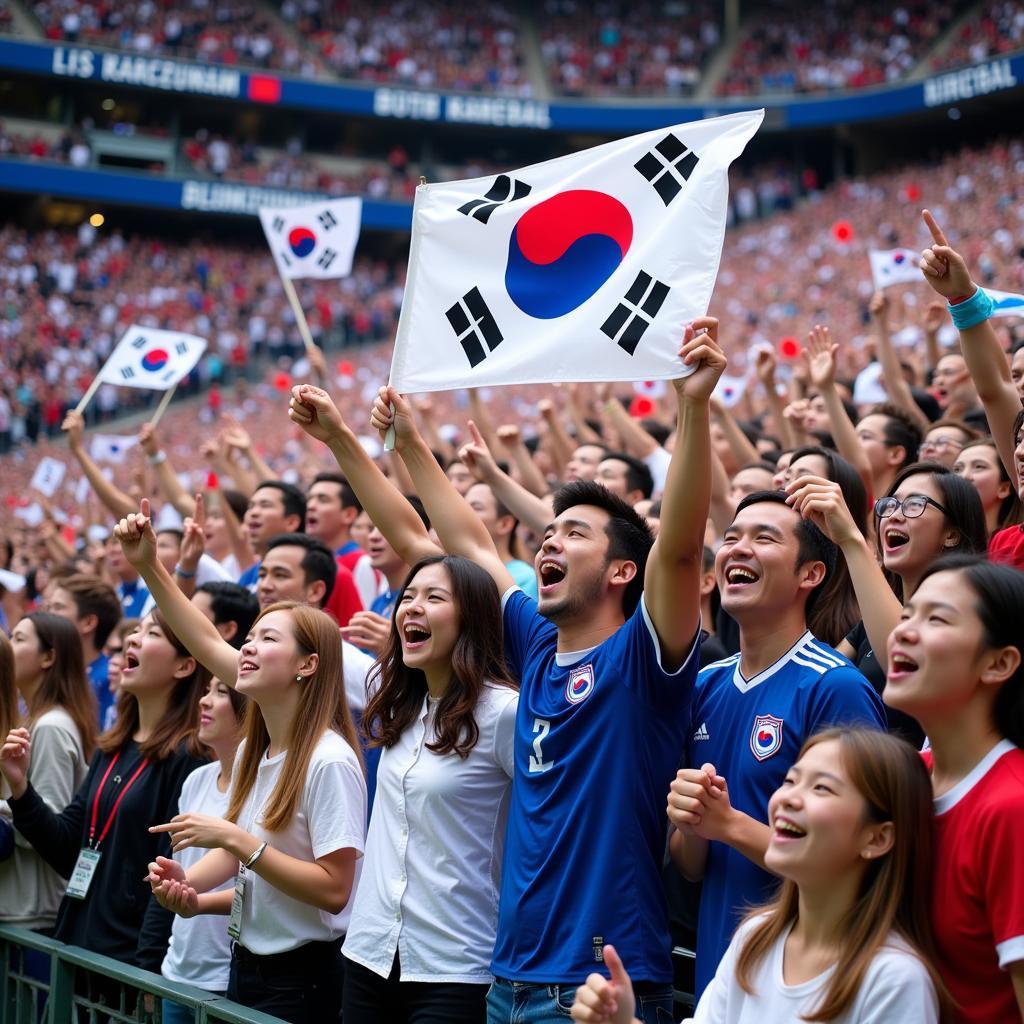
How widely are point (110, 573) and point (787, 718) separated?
22.0 ft

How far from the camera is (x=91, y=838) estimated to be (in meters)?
4.54

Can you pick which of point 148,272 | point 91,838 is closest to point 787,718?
point 91,838

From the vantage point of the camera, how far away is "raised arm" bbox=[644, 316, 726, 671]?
9.64 ft

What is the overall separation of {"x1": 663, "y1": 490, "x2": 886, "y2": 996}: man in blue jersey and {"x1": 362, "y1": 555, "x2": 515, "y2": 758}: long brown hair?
0.61 meters

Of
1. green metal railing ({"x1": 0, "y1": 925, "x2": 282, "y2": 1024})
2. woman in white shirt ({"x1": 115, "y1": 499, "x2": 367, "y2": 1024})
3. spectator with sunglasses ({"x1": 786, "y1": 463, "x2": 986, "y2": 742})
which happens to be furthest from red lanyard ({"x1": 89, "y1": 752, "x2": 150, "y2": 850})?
spectator with sunglasses ({"x1": 786, "y1": 463, "x2": 986, "y2": 742})

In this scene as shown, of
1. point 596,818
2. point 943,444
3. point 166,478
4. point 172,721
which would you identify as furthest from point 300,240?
point 596,818

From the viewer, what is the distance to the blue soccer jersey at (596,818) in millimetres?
2992

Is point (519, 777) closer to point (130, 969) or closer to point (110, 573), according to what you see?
point (130, 969)

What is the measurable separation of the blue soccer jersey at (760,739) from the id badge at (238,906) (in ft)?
4.36

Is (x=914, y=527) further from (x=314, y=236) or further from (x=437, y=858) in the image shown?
(x=314, y=236)

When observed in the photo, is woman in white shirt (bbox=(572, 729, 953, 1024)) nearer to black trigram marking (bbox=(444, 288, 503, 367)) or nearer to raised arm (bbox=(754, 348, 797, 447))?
black trigram marking (bbox=(444, 288, 503, 367))

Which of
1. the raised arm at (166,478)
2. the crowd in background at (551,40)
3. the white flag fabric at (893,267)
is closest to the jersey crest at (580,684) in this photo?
the raised arm at (166,478)

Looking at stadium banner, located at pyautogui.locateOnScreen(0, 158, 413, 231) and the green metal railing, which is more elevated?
stadium banner, located at pyautogui.locateOnScreen(0, 158, 413, 231)

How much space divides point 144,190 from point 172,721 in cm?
2896
